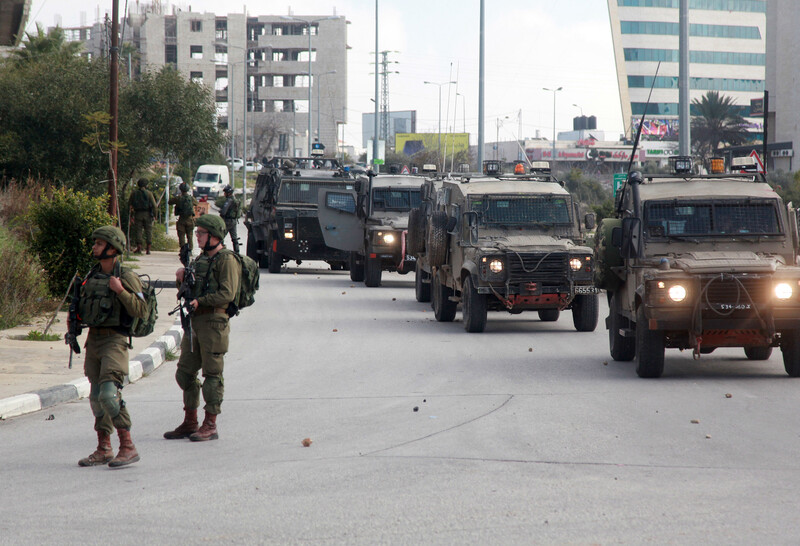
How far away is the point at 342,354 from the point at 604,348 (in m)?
3.27

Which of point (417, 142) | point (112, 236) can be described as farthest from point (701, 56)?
point (112, 236)

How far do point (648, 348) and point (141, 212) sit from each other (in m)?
19.8

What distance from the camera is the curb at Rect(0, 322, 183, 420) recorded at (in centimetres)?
869

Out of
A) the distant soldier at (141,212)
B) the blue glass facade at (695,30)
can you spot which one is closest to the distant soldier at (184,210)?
the distant soldier at (141,212)

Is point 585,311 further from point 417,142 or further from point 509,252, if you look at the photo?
point 417,142

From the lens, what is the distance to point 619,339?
451 inches

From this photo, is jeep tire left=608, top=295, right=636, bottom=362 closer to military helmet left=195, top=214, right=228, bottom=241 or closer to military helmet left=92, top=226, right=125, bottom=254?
military helmet left=195, top=214, right=228, bottom=241

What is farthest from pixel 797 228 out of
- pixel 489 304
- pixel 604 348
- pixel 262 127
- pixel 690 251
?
pixel 262 127

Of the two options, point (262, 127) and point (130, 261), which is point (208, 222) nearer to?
point (130, 261)

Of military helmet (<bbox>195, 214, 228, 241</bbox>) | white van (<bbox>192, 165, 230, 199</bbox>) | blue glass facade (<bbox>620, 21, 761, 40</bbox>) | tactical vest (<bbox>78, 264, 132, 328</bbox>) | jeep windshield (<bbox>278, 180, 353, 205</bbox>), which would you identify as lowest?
tactical vest (<bbox>78, 264, 132, 328</bbox>)

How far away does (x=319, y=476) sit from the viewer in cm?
637

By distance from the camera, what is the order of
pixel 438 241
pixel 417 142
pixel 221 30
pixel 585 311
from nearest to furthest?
pixel 585 311 < pixel 438 241 < pixel 417 142 < pixel 221 30

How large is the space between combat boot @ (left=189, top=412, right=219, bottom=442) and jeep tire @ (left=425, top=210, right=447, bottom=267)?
841 cm

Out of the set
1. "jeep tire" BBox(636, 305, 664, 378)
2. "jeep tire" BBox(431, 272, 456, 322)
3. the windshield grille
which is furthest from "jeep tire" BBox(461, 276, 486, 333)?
"jeep tire" BBox(636, 305, 664, 378)
